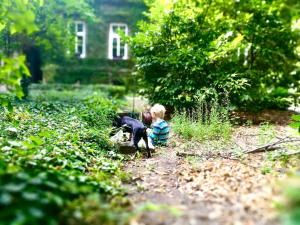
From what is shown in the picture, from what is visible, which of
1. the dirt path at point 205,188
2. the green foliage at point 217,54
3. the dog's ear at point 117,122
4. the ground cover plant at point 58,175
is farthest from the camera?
the green foliage at point 217,54

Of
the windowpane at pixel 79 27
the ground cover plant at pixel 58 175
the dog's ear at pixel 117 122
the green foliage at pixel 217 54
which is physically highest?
the windowpane at pixel 79 27

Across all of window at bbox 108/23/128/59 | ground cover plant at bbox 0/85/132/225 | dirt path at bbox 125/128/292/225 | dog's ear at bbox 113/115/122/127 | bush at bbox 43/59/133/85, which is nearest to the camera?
ground cover plant at bbox 0/85/132/225

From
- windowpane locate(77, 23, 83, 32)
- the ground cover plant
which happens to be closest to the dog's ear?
the ground cover plant

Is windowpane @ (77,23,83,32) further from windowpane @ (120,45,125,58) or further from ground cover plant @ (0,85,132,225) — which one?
ground cover plant @ (0,85,132,225)

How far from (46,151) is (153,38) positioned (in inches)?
283

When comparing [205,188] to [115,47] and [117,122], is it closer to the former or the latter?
[117,122]

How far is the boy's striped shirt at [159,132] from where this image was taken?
8031 millimetres

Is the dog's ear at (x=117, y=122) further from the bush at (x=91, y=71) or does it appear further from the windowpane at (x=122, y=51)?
the windowpane at (x=122, y=51)

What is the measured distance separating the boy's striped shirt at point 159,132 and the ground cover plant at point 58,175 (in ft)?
3.36

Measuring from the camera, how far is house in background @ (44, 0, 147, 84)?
2561cm

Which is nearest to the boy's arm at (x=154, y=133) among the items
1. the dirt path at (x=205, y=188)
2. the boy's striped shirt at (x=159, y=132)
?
the boy's striped shirt at (x=159, y=132)

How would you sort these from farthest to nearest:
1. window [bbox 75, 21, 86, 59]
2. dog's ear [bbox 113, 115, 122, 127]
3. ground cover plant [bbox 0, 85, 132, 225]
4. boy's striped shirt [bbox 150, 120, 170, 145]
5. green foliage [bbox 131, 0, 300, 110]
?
window [bbox 75, 21, 86, 59]
green foliage [bbox 131, 0, 300, 110]
dog's ear [bbox 113, 115, 122, 127]
boy's striped shirt [bbox 150, 120, 170, 145]
ground cover plant [bbox 0, 85, 132, 225]

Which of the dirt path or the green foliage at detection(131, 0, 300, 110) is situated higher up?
the green foliage at detection(131, 0, 300, 110)

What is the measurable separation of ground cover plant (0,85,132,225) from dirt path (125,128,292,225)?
0.38 meters
